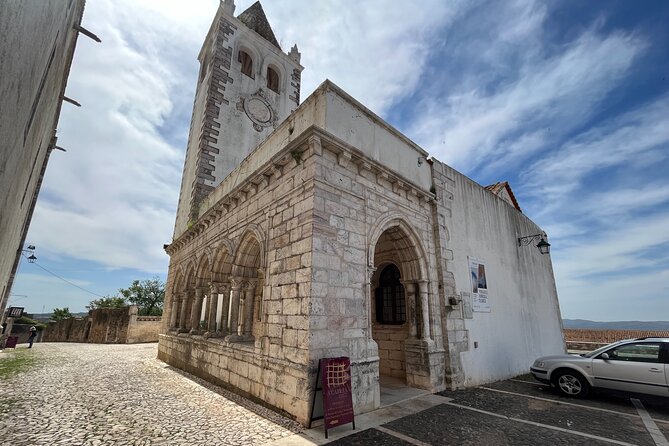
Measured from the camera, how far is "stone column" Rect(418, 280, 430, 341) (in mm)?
6215

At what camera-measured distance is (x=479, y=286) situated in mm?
7738

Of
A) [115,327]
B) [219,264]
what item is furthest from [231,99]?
[115,327]

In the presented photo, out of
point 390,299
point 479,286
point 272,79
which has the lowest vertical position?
point 390,299

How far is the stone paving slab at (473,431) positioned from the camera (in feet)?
12.1

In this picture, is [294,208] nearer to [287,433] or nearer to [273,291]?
[273,291]

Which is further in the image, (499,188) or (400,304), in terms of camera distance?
(499,188)

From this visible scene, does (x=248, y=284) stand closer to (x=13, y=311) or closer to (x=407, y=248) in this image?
(x=407, y=248)

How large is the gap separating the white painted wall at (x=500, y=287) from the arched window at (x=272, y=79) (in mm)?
10399

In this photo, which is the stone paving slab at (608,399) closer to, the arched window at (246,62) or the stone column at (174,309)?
the stone column at (174,309)

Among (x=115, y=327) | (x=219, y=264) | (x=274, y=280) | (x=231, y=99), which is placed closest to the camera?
(x=274, y=280)

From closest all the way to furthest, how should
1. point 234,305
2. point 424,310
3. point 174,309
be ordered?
1. point 424,310
2. point 234,305
3. point 174,309

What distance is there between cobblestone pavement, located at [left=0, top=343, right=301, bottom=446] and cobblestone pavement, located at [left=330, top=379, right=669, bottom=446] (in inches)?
59.1

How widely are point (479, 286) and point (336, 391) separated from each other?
5298 millimetres

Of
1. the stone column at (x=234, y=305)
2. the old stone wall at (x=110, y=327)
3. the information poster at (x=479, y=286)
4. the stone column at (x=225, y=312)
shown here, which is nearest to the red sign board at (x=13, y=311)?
the old stone wall at (x=110, y=327)
